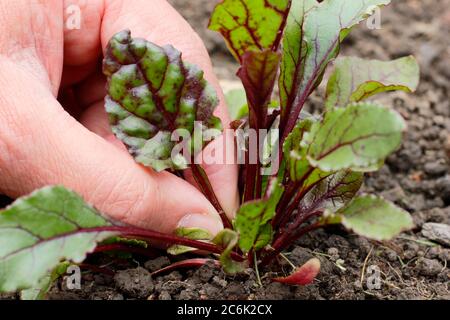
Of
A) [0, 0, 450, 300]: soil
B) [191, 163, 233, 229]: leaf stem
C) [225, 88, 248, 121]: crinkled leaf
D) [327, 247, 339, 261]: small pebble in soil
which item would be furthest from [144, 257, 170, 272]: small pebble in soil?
[225, 88, 248, 121]: crinkled leaf

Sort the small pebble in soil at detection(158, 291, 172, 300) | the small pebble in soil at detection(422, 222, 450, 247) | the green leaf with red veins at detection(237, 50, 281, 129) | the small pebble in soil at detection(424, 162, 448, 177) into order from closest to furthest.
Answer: the green leaf with red veins at detection(237, 50, 281, 129), the small pebble in soil at detection(158, 291, 172, 300), the small pebble in soil at detection(422, 222, 450, 247), the small pebble in soil at detection(424, 162, 448, 177)

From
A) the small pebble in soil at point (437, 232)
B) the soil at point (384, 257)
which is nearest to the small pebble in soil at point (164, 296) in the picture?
the soil at point (384, 257)

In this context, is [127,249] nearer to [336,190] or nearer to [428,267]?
[336,190]

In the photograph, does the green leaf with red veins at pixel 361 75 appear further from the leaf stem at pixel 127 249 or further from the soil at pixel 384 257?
the leaf stem at pixel 127 249

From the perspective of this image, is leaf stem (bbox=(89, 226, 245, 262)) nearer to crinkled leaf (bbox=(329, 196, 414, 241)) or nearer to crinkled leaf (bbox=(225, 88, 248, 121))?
crinkled leaf (bbox=(329, 196, 414, 241))
